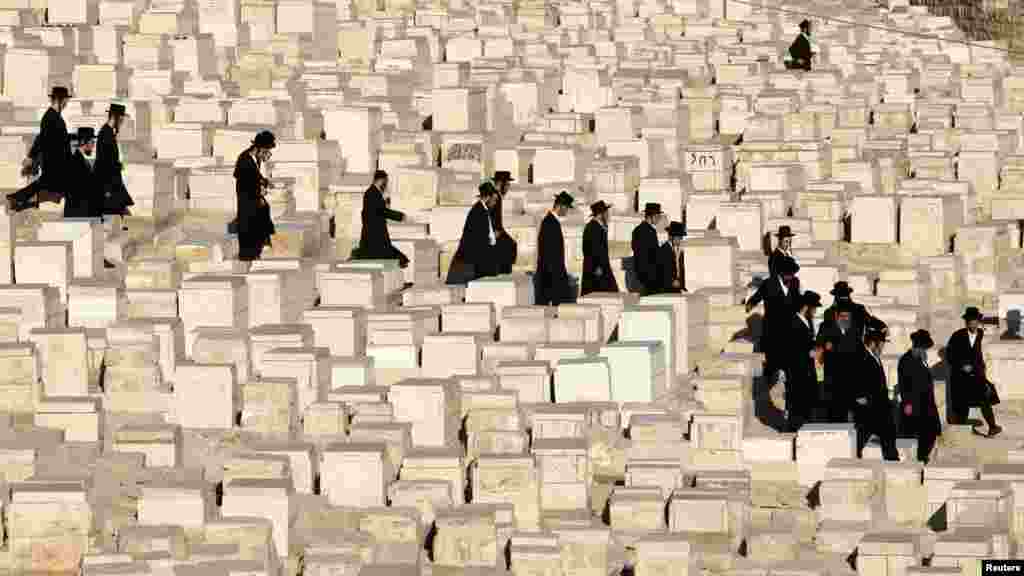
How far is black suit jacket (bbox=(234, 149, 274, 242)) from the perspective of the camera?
94.6 ft

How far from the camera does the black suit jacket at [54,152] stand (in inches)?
1155

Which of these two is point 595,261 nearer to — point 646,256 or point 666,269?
point 646,256

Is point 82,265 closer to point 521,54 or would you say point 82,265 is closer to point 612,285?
point 612,285

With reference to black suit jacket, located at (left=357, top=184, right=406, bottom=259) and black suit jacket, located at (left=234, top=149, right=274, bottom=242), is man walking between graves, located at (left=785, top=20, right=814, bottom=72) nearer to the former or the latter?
black suit jacket, located at (left=357, top=184, right=406, bottom=259)

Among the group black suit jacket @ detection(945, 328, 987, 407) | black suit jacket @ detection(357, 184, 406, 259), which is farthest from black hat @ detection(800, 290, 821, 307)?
black suit jacket @ detection(357, 184, 406, 259)

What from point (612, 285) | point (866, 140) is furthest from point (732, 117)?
point (612, 285)

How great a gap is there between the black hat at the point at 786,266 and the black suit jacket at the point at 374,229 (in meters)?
3.33

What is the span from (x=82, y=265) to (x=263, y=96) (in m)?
5.57

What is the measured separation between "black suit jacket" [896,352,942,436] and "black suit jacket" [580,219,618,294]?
124 inches

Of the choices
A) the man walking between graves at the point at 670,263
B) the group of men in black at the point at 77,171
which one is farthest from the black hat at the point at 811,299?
the group of men in black at the point at 77,171

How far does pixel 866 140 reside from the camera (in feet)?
114

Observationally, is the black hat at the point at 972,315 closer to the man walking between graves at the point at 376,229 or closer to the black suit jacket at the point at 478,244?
the black suit jacket at the point at 478,244

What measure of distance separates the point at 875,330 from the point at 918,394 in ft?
2.19

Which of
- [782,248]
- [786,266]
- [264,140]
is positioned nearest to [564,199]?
[782,248]
